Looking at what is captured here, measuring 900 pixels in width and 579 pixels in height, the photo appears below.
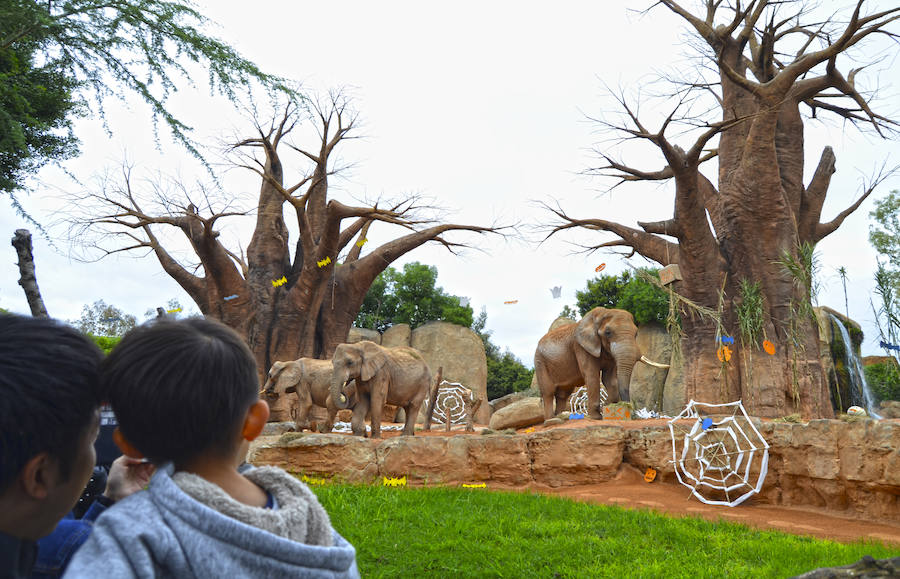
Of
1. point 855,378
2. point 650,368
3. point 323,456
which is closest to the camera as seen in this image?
point 323,456

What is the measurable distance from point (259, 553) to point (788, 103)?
1543 centimetres

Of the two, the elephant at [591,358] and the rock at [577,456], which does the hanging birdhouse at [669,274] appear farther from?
the rock at [577,456]

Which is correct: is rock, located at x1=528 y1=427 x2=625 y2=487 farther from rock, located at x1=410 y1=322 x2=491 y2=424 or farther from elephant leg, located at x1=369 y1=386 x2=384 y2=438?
rock, located at x1=410 y1=322 x2=491 y2=424

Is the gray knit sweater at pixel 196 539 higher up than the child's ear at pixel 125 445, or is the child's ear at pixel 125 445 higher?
the child's ear at pixel 125 445

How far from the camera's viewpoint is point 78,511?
2348 mm

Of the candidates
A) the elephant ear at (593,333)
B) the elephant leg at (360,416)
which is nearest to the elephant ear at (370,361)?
the elephant leg at (360,416)

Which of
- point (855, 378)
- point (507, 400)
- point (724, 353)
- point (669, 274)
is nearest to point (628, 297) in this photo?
point (507, 400)

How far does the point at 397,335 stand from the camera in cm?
2419

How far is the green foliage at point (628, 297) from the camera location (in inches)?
854

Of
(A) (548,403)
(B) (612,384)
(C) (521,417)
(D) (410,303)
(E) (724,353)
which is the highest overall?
(D) (410,303)

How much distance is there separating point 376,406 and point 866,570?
28.7 feet

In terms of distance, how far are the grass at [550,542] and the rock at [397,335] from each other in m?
17.6

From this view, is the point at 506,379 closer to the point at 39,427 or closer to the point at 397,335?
the point at 397,335

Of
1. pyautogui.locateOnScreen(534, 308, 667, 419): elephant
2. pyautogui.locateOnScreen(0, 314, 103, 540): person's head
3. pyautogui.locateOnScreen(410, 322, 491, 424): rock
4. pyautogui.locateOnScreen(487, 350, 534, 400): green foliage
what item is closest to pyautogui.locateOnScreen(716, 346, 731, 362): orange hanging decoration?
pyautogui.locateOnScreen(534, 308, 667, 419): elephant
